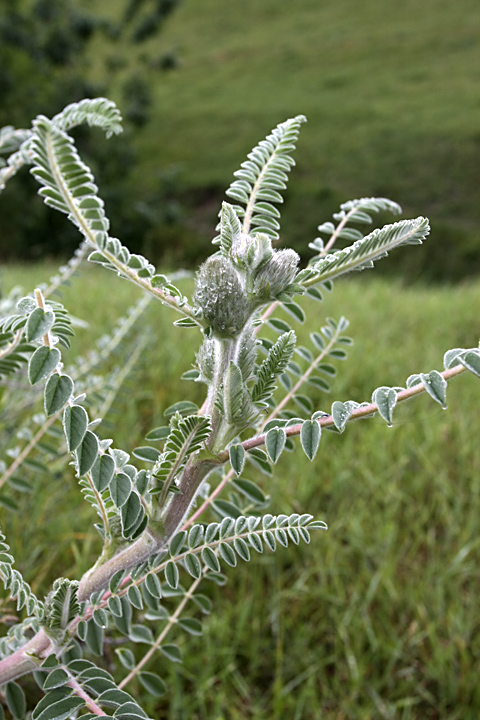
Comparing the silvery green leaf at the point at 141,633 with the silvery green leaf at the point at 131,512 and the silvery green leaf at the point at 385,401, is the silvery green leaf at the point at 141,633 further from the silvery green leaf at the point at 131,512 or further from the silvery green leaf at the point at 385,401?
the silvery green leaf at the point at 385,401

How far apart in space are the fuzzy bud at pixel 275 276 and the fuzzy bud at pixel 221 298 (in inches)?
0.7

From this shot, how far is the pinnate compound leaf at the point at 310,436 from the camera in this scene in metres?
0.52

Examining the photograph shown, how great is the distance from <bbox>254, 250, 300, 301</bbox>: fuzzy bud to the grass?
83cm

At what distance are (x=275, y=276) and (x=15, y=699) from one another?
1.96ft

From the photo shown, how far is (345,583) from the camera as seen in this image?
143cm

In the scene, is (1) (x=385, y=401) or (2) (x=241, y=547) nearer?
(1) (x=385, y=401)

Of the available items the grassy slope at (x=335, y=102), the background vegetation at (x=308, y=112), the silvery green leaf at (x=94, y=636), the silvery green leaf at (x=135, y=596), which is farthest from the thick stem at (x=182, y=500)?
the grassy slope at (x=335, y=102)

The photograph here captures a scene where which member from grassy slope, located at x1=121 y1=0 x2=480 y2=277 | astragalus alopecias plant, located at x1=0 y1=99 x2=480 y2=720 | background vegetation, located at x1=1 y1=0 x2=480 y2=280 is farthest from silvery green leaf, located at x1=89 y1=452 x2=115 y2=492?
grassy slope, located at x1=121 y1=0 x2=480 y2=277

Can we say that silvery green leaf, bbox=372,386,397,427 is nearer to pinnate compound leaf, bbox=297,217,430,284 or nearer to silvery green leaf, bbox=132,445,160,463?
pinnate compound leaf, bbox=297,217,430,284

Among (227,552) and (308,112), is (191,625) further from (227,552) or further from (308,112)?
(308,112)

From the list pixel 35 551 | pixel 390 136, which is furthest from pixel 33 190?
pixel 35 551

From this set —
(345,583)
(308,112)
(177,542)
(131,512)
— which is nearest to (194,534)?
(177,542)

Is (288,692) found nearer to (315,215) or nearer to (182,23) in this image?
(315,215)

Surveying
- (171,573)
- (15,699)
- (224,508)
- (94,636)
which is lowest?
(15,699)
